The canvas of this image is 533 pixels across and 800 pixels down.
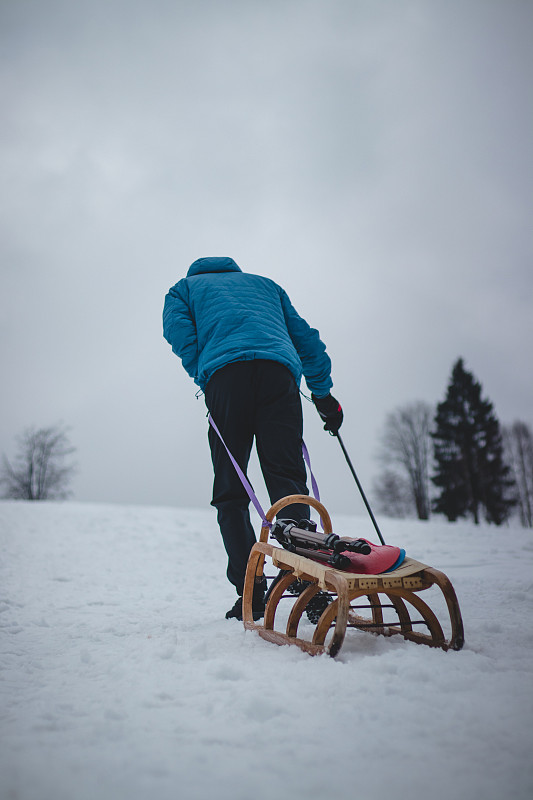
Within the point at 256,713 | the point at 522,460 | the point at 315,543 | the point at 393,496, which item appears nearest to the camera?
the point at 256,713

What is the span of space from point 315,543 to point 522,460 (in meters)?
31.9

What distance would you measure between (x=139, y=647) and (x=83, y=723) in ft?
2.85

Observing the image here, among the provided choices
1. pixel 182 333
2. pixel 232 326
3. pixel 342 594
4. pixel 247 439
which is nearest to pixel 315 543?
pixel 342 594

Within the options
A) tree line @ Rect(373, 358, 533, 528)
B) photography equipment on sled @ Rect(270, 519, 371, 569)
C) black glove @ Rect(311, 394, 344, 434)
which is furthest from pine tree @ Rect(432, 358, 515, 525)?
photography equipment on sled @ Rect(270, 519, 371, 569)

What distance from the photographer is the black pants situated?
8.39 feet

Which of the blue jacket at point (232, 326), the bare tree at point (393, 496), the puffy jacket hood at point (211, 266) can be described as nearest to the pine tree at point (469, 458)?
the bare tree at point (393, 496)

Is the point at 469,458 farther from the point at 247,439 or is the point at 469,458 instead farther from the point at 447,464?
the point at 247,439

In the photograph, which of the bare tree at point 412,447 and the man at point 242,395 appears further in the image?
the bare tree at point 412,447

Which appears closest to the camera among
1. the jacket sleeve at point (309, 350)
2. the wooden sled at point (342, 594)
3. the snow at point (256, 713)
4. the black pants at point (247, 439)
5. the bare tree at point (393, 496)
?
the snow at point (256, 713)

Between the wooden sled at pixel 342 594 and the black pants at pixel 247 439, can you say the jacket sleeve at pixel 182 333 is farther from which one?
the wooden sled at pixel 342 594

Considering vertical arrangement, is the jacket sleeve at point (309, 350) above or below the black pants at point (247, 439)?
above

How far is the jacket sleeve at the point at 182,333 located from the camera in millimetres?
2820

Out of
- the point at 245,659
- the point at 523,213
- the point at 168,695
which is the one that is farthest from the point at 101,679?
the point at 523,213

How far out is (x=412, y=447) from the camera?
2888 cm
